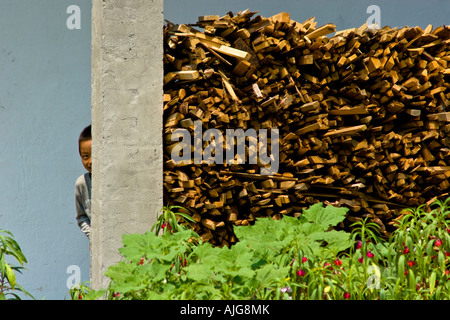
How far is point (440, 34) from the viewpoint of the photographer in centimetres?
402

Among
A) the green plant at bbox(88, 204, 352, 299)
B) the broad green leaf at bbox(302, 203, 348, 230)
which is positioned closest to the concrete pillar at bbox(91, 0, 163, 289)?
the green plant at bbox(88, 204, 352, 299)

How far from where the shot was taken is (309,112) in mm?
3635

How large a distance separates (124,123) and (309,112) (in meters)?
1.25

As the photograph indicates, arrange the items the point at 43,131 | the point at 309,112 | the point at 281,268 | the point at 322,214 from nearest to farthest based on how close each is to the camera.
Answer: the point at 281,268
the point at 322,214
the point at 309,112
the point at 43,131

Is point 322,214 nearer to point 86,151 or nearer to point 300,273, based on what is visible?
point 300,273

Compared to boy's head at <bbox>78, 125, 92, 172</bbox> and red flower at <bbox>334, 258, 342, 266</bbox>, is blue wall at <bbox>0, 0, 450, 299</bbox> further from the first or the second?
red flower at <bbox>334, 258, 342, 266</bbox>

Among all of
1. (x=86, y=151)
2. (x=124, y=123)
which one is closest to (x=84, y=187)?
(x=86, y=151)

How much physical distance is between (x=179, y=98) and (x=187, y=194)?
0.60 metres

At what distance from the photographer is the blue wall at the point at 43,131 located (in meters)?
4.11

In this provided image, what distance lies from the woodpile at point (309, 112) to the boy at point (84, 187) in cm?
66

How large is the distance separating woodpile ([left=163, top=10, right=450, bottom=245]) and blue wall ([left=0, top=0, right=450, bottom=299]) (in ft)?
3.98

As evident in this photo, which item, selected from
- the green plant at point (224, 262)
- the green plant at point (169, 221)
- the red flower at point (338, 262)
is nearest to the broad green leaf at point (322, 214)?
the green plant at point (224, 262)
